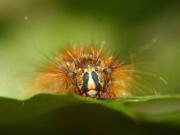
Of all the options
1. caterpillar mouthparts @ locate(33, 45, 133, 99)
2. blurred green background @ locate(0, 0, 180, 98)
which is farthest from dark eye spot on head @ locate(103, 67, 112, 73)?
blurred green background @ locate(0, 0, 180, 98)

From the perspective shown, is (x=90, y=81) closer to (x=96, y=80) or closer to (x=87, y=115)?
(x=96, y=80)

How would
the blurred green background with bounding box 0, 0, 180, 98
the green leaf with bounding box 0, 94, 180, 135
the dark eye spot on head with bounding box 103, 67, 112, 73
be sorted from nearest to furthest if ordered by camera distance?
1. the green leaf with bounding box 0, 94, 180, 135
2. the dark eye spot on head with bounding box 103, 67, 112, 73
3. the blurred green background with bounding box 0, 0, 180, 98

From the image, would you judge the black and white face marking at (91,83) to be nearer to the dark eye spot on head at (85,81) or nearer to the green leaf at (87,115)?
the dark eye spot on head at (85,81)

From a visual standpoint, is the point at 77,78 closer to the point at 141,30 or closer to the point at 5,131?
the point at 5,131

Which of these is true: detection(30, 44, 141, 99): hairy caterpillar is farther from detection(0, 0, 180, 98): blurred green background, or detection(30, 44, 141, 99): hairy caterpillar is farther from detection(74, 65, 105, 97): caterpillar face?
detection(0, 0, 180, 98): blurred green background

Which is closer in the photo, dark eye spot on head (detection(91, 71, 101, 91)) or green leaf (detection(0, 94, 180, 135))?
green leaf (detection(0, 94, 180, 135))

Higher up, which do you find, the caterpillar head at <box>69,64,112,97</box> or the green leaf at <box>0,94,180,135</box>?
the caterpillar head at <box>69,64,112,97</box>

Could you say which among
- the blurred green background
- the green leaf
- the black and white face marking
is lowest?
the green leaf

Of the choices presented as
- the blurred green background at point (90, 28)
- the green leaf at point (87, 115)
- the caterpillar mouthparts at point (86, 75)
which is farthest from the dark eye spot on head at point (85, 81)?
the blurred green background at point (90, 28)
